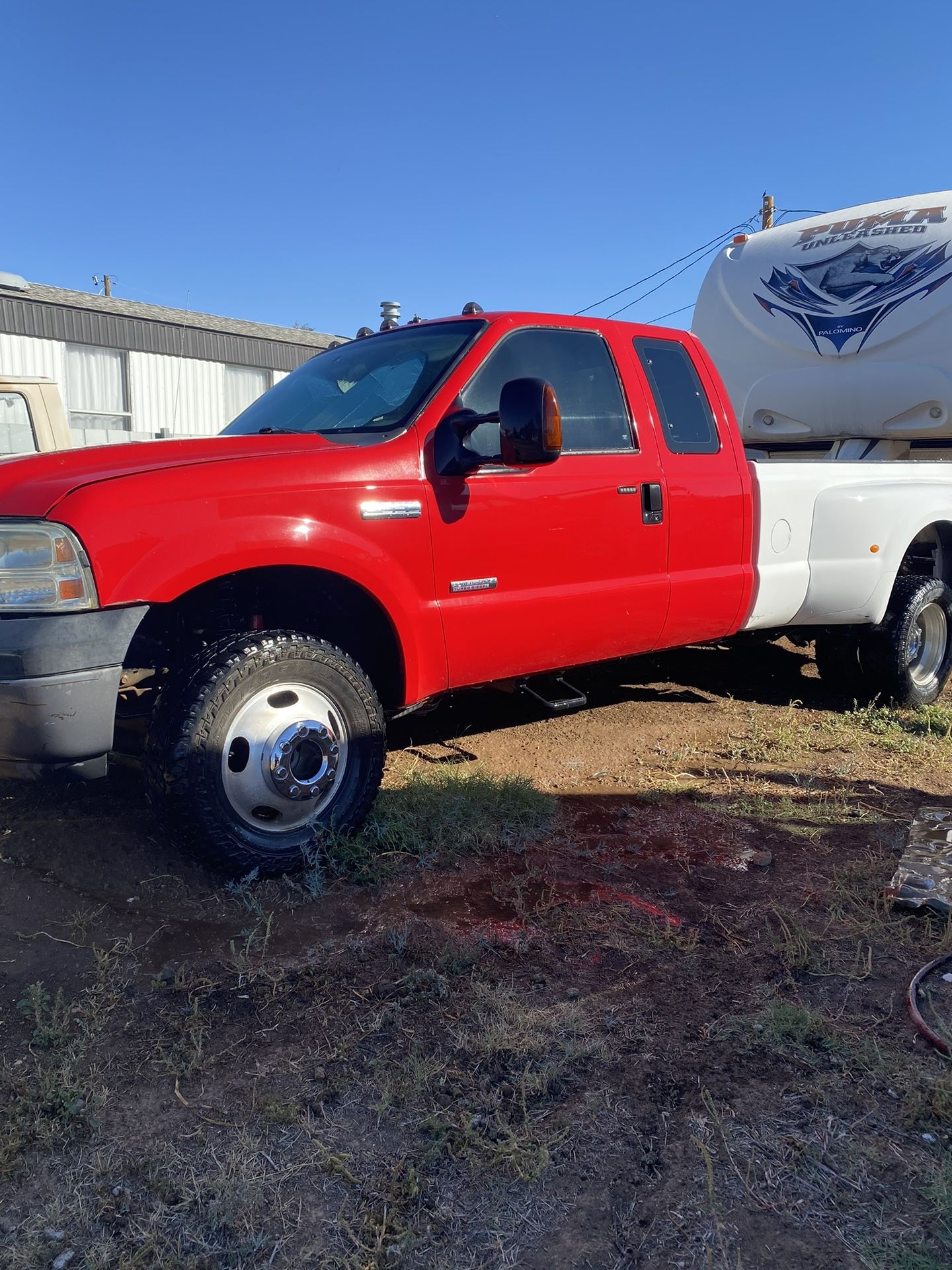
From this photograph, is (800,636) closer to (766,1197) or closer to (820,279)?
(820,279)

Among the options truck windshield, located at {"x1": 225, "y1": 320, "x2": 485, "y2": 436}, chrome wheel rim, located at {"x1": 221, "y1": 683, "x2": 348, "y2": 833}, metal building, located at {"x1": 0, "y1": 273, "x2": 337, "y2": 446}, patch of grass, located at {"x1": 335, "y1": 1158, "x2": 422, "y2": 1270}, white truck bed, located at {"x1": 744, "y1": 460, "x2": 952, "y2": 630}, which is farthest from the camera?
metal building, located at {"x1": 0, "y1": 273, "x2": 337, "y2": 446}

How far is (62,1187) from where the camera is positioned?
2.13m

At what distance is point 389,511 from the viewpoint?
3867mm

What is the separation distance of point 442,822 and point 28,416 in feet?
15.1

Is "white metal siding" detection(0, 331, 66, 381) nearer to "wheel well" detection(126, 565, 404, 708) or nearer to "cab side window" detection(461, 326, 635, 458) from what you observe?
"cab side window" detection(461, 326, 635, 458)

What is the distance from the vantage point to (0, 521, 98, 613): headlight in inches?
125

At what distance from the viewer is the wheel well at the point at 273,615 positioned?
3826mm

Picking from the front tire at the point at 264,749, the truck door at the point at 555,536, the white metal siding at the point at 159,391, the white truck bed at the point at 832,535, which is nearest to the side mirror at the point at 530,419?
the truck door at the point at 555,536

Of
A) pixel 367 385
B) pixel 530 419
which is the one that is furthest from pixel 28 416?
pixel 530 419

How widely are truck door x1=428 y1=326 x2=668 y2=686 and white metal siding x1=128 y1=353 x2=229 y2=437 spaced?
1595cm

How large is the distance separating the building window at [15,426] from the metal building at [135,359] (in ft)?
34.9

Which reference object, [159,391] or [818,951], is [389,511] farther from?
[159,391]

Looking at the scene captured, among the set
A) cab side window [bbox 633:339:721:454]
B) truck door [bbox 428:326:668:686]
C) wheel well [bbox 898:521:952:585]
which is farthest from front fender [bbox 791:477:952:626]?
truck door [bbox 428:326:668:686]

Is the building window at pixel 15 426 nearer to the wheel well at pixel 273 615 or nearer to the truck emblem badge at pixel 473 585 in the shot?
the wheel well at pixel 273 615
